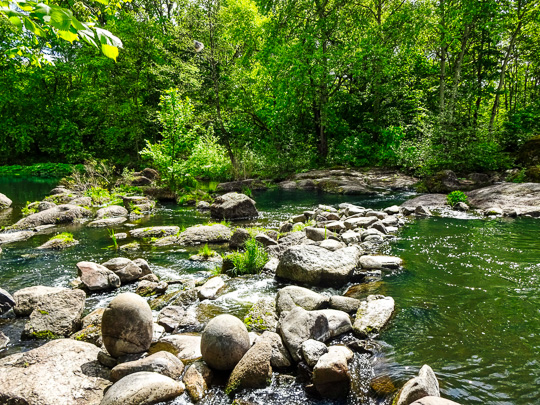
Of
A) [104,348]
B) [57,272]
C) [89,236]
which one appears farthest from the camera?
[89,236]

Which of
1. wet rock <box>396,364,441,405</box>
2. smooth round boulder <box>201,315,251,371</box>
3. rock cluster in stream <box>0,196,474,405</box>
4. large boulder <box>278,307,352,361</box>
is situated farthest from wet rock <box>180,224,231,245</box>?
wet rock <box>396,364,441,405</box>

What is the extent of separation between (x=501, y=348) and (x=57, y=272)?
7.73 meters

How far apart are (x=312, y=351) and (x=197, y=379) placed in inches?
48.1

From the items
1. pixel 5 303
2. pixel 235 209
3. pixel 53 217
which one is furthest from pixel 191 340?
pixel 53 217

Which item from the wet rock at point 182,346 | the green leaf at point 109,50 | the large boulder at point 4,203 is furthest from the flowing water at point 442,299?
the large boulder at point 4,203

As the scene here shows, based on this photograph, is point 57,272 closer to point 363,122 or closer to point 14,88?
point 363,122

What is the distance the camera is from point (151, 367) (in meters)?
3.33

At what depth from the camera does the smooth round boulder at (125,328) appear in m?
3.79

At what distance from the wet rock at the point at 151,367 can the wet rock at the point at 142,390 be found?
Answer: 153 millimetres

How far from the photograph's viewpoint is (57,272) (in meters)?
6.86

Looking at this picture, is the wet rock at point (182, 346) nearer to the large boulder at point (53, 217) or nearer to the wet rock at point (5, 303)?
the wet rock at point (5, 303)

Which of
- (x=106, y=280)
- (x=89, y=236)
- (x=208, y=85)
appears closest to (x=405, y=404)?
(x=106, y=280)

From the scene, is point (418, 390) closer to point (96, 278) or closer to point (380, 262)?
point (380, 262)

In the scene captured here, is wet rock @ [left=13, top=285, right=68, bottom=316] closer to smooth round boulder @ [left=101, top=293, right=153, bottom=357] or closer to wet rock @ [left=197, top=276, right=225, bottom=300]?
smooth round boulder @ [left=101, top=293, right=153, bottom=357]
